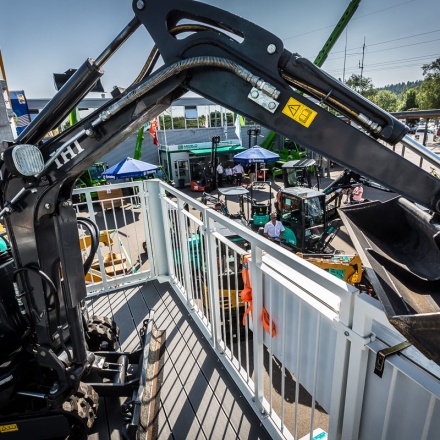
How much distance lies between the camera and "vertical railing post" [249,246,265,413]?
6.61 ft

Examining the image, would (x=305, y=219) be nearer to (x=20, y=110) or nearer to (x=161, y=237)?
Answer: (x=161, y=237)

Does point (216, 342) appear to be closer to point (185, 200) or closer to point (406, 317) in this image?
point (185, 200)

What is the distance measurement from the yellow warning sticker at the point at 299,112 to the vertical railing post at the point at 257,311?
0.93 meters

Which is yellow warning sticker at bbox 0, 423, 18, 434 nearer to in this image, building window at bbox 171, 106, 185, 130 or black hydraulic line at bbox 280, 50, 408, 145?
black hydraulic line at bbox 280, 50, 408, 145

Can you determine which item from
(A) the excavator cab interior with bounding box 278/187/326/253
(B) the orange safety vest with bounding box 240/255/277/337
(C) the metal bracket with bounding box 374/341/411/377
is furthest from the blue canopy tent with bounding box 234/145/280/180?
(C) the metal bracket with bounding box 374/341/411/377

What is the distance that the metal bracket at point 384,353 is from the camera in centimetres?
118

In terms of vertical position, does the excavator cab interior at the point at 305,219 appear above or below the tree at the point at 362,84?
below

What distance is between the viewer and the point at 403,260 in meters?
1.84

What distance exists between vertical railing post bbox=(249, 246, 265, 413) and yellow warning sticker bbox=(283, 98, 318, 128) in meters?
0.93

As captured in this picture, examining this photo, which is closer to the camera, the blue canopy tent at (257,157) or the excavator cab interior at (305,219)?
the excavator cab interior at (305,219)

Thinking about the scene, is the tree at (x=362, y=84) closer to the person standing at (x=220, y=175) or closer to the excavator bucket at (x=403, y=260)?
the person standing at (x=220, y=175)

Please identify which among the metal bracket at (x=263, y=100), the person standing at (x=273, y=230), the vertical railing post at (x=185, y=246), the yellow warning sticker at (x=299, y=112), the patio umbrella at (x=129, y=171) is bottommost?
the person standing at (x=273, y=230)

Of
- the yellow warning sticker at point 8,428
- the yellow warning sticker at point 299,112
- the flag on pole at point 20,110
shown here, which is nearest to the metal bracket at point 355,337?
the yellow warning sticker at point 299,112

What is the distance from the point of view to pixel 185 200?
3268 millimetres
